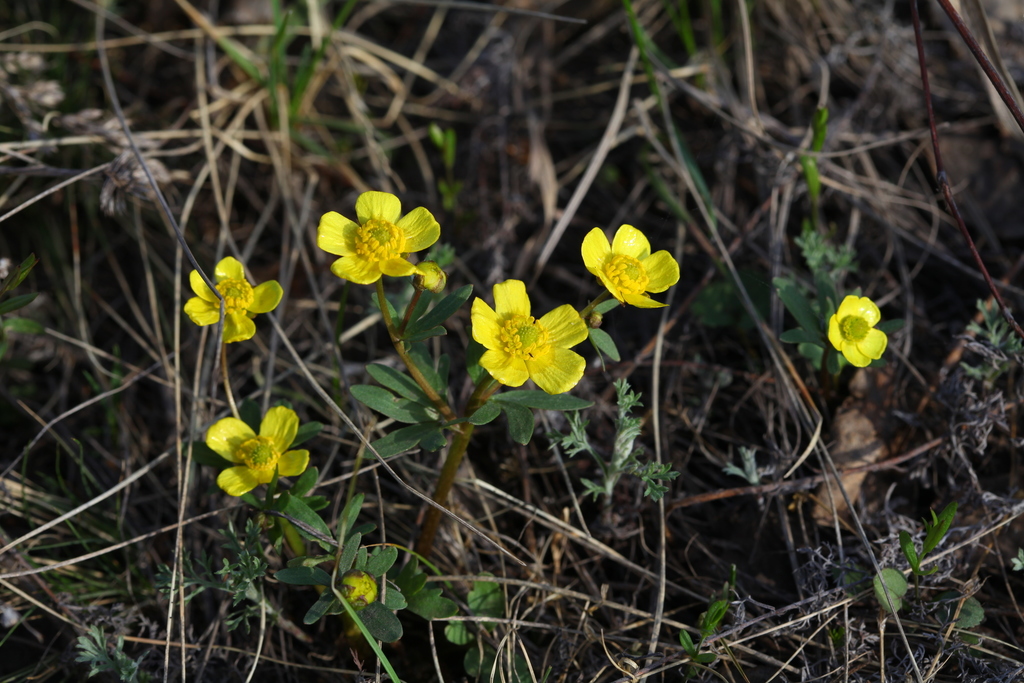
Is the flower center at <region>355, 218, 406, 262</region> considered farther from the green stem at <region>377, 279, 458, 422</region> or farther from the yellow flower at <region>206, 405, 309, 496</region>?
the yellow flower at <region>206, 405, 309, 496</region>

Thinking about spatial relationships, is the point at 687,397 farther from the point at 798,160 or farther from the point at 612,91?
the point at 612,91

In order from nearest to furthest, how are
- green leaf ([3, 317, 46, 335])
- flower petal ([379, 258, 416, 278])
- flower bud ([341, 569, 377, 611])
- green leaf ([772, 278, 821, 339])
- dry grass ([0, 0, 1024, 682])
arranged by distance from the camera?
flower petal ([379, 258, 416, 278]) → flower bud ([341, 569, 377, 611]) → dry grass ([0, 0, 1024, 682]) → green leaf ([772, 278, 821, 339]) → green leaf ([3, 317, 46, 335])

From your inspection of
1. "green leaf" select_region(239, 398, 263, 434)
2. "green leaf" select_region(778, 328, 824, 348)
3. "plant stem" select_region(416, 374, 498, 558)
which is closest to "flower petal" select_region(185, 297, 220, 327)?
"green leaf" select_region(239, 398, 263, 434)

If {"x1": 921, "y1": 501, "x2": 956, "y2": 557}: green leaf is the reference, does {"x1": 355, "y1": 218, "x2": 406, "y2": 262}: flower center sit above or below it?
above

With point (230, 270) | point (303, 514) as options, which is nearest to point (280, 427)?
point (303, 514)

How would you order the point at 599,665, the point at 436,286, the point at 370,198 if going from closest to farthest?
the point at 436,286
the point at 370,198
the point at 599,665

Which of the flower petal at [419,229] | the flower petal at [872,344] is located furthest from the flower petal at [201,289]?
the flower petal at [872,344]

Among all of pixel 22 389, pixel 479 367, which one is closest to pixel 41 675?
pixel 22 389

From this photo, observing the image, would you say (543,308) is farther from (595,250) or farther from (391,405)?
(391,405)
